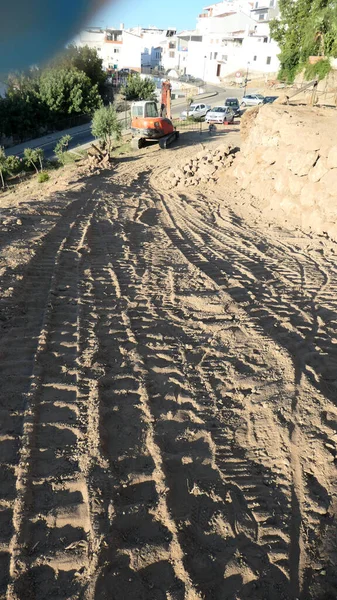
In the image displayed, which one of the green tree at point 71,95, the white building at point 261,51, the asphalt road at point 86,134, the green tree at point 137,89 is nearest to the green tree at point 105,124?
the asphalt road at point 86,134

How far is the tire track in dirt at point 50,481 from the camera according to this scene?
2396mm

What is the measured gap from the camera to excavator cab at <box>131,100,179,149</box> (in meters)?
17.1

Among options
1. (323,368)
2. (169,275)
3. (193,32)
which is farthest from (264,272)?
(193,32)

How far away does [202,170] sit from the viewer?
41.4 ft

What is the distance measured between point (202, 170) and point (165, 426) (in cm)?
1052

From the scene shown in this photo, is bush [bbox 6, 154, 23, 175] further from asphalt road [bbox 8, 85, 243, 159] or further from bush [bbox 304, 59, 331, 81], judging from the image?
bush [bbox 304, 59, 331, 81]

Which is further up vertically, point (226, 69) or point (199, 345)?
point (226, 69)

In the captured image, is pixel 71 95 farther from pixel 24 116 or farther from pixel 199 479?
pixel 199 479

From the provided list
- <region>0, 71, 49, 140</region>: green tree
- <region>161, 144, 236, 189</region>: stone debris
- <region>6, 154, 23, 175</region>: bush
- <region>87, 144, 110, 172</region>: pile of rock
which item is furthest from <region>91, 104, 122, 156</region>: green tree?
<region>0, 71, 49, 140</region>: green tree

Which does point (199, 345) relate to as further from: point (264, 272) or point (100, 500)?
point (264, 272)

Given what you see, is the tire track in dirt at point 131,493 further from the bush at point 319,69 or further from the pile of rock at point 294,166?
the bush at point 319,69

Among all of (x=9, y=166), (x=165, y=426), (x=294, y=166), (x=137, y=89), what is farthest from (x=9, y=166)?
(x=165, y=426)

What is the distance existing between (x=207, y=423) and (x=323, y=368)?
5.30 ft

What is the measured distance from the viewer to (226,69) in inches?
2124
